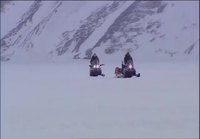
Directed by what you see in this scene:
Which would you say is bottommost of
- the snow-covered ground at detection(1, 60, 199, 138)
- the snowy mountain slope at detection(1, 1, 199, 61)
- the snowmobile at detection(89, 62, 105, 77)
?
the snow-covered ground at detection(1, 60, 199, 138)

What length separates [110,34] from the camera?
193 meters

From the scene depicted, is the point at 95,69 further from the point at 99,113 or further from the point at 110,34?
the point at 110,34

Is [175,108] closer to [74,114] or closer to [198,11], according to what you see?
[74,114]

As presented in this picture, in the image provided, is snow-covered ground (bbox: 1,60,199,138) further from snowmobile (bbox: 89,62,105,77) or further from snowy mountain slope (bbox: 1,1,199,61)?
snowy mountain slope (bbox: 1,1,199,61)

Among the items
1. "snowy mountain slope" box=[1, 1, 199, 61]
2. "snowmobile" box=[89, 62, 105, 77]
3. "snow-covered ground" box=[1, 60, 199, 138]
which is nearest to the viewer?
"snowmobile" box=[89, 62, 105, 77]

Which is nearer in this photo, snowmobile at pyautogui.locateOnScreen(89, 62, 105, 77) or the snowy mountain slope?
snowmobile at pyautogui.locateOnScreen(89, 62, 105, 77)

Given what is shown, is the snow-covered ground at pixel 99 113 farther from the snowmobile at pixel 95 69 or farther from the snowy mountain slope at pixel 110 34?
the snowy mountain slope at pixel 110 34

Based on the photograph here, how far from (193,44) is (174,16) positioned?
16.3 m

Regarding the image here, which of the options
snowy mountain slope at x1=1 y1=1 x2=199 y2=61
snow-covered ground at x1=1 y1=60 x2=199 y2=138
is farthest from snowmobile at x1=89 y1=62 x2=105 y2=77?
snowy mountain slope at x1=1 y1=1 x2=199 y2=61

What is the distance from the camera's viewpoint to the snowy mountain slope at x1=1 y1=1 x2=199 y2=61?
182 meters

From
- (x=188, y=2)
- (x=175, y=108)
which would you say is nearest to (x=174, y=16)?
(x=188, y=2)

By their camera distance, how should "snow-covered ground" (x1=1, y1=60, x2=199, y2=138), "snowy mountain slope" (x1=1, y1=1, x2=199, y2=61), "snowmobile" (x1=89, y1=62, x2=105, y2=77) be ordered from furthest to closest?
"snowy mountain slope" (x1=1, y1=1, x2=199, y2=61)
"snow-covered ground" (x1=1, y1=60, x2=199, y2=138)
"snowmobile" (x1=89, y1=62, x2=105, y2=77)

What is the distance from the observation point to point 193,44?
179125mm

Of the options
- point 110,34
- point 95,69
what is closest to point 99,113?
point 95,69
